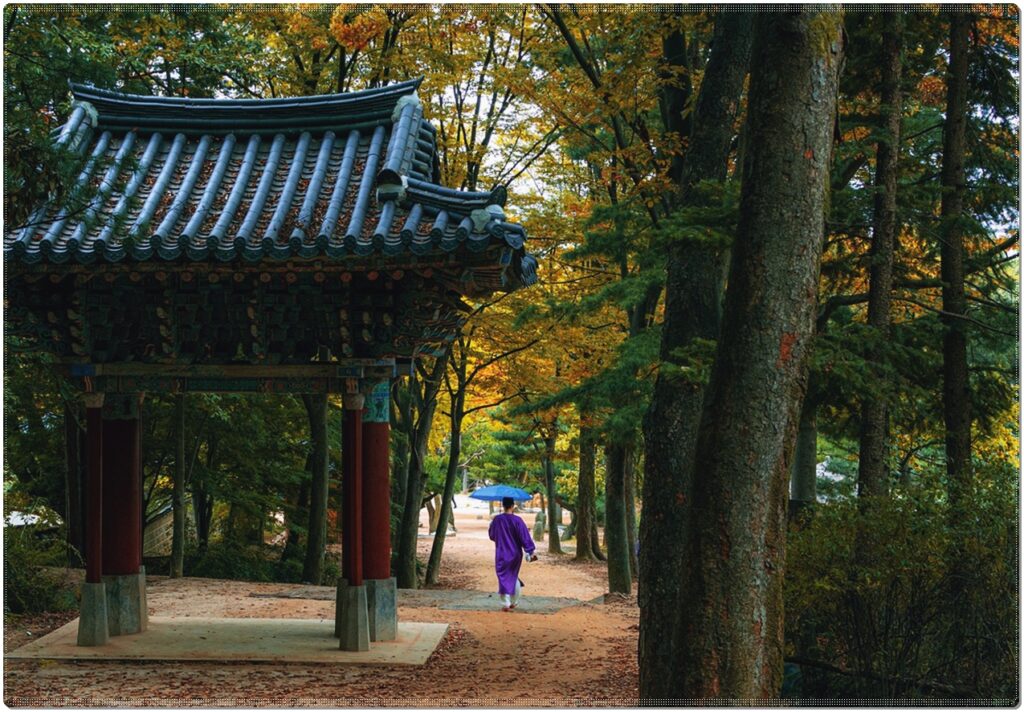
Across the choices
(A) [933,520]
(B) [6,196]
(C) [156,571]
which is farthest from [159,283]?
A: (C) [156,571]

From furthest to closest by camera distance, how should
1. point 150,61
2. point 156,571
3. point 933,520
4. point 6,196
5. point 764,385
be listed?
1. point 156,571
2. point 150,61
3. point 933,520
4. point 6,196
5. point 764,385

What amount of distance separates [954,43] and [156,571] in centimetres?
1613

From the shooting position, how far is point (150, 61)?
55.7 ft

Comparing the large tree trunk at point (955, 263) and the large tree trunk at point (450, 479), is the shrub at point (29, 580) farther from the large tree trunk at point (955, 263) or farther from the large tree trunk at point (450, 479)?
the large tree trunk at point (955, 263)

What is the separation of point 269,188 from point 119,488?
391 cm

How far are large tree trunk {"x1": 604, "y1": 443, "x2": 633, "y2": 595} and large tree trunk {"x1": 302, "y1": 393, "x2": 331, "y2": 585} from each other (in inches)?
209

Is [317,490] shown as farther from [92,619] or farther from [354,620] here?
[354,620]

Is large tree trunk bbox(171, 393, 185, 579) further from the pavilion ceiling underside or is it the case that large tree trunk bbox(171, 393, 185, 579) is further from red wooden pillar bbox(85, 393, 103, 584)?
the pavilion ceiling underside

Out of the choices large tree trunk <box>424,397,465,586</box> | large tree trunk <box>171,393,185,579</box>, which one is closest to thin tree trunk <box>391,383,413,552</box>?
large tree trunk <box>424,397,465,586</box>

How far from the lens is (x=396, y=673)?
9.76 m

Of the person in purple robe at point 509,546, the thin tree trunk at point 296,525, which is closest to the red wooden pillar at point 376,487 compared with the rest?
the person in purple robe at point 509,546

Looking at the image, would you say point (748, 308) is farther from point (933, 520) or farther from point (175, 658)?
point (175, 658)

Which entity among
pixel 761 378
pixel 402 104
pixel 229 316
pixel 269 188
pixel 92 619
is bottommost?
pixel 92 619

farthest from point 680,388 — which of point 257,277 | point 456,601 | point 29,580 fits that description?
point 29,580
